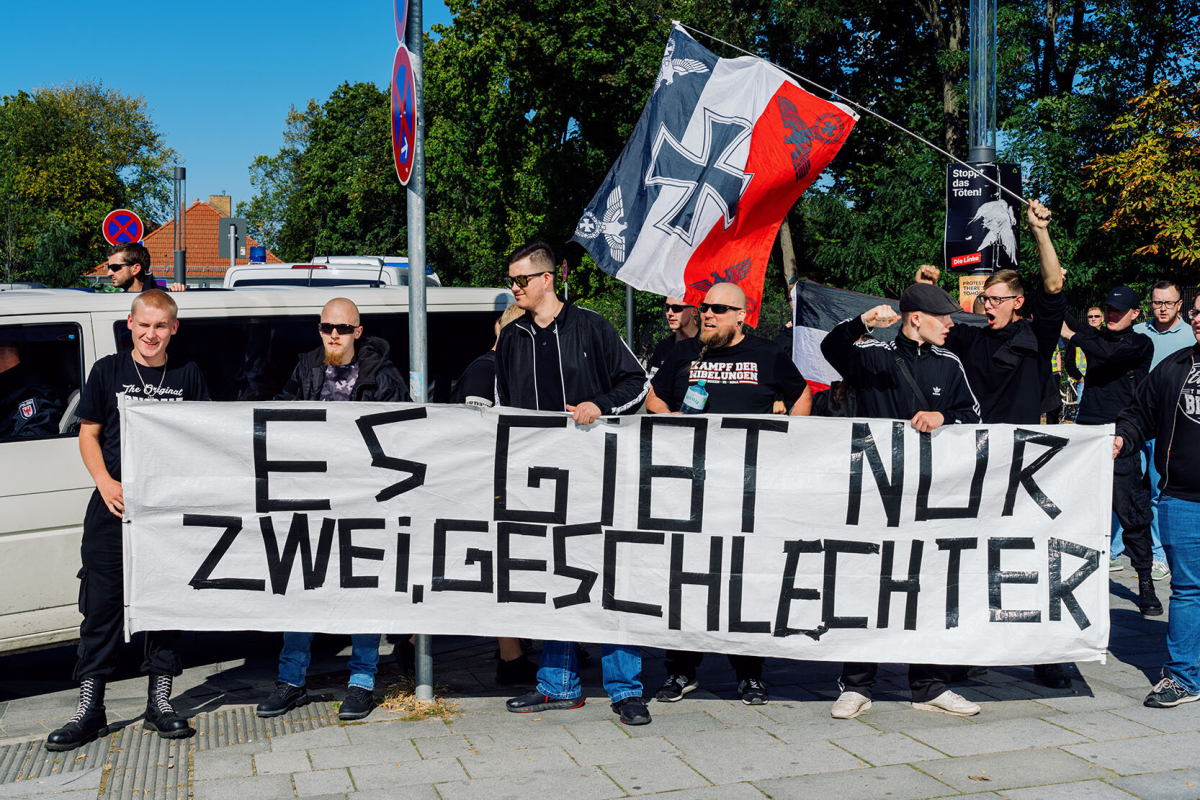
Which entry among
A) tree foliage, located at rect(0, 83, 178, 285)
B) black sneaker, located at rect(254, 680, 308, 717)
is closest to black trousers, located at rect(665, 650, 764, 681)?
black sneaker, located at rect(254, 680, 308, 717)

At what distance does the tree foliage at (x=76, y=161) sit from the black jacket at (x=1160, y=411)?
187 feet

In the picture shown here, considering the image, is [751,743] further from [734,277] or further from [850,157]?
[850,157]

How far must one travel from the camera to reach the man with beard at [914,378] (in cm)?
522

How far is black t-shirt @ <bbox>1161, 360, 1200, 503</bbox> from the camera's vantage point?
5.27 m

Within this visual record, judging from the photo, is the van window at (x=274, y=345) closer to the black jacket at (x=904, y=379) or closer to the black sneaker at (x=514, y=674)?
the black sneaker at (x=514, y=674)

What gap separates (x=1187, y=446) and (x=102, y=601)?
5087 millimetres

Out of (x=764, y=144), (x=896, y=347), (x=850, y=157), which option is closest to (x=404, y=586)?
(x=896, y=347)

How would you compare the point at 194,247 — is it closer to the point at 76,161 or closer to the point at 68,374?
the point at 76,161

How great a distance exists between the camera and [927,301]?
17.3 ft

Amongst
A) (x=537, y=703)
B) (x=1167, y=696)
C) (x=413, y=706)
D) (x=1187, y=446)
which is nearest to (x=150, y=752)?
(x=413, y=706)

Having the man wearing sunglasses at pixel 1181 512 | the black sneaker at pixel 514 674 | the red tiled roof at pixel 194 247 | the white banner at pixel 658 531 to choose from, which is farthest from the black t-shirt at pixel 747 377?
the red tiled roof at pixel 194 247

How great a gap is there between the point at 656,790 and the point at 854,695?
52.7 inches

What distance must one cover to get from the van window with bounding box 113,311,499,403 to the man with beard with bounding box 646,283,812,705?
173cm

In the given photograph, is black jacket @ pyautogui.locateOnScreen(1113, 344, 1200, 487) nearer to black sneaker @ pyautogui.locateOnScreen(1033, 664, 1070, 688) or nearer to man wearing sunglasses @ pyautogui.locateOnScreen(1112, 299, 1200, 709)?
man wearing sunglasses @ pyautogui.locateOnScreen(1112, 299, 1200, 709)
